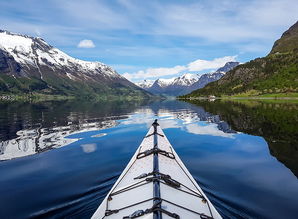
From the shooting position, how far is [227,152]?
27438 mm

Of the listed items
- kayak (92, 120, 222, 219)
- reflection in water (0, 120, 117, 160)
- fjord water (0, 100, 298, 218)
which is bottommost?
fjord water (0, 100, 298, 218)

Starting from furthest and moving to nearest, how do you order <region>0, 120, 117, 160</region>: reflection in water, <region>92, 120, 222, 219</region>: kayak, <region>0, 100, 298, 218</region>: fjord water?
<region>0, 120, 117, 160</region>: reflection in water < <region>0, 100, 298, 218</region>: fjord water < <region>92, 120, 222, 219</region>: kayak

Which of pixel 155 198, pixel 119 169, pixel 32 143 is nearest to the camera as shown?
pixel 155 198

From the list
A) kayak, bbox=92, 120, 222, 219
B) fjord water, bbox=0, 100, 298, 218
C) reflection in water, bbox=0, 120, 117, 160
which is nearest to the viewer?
kayak, bbox=92, 120, 222, 219

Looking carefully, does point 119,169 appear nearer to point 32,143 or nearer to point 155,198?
point 155,198

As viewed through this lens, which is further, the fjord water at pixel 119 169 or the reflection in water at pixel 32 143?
the reflection in water at pixel 32 143

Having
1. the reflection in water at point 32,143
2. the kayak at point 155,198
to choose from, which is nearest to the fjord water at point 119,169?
the reflection in water at point 32,143

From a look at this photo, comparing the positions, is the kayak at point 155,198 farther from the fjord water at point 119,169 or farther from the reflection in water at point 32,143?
the reflection in water at point 32,143

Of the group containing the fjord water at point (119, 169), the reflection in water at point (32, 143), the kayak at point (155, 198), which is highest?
the kayak at point (155, 198)

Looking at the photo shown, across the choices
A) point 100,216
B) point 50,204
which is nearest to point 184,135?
point 50,204

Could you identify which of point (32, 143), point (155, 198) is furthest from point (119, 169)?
point (32, 143)

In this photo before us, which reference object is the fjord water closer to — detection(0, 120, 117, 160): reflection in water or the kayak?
detection(0, 120, 117, 160): reflection in water

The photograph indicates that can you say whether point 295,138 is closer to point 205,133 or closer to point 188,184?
point 205,133

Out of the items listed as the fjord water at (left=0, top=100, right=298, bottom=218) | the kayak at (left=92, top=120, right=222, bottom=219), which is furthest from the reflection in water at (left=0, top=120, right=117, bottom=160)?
the kayak at (left=92, top=120, right=222, bottom=219)
